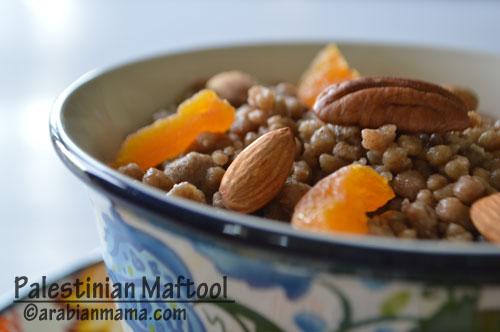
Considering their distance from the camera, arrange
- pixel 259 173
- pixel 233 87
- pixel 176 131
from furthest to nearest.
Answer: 1. pixel 233 87
2. pixel 176 131
3. pixel 259 173

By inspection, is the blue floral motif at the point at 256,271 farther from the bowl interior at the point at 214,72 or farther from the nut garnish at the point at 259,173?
the bowl interior at the point at 214,72

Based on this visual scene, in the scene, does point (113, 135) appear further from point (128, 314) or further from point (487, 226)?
point (487, 226)

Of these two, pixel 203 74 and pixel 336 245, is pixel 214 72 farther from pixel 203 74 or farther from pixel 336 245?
pixel 336 245

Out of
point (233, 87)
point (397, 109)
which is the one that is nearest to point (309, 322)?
point (397, 109)

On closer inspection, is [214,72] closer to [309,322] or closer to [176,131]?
[176,131]

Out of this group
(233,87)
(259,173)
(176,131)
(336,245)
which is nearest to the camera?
(336,245)

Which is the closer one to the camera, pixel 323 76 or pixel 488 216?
pixel 488 216
